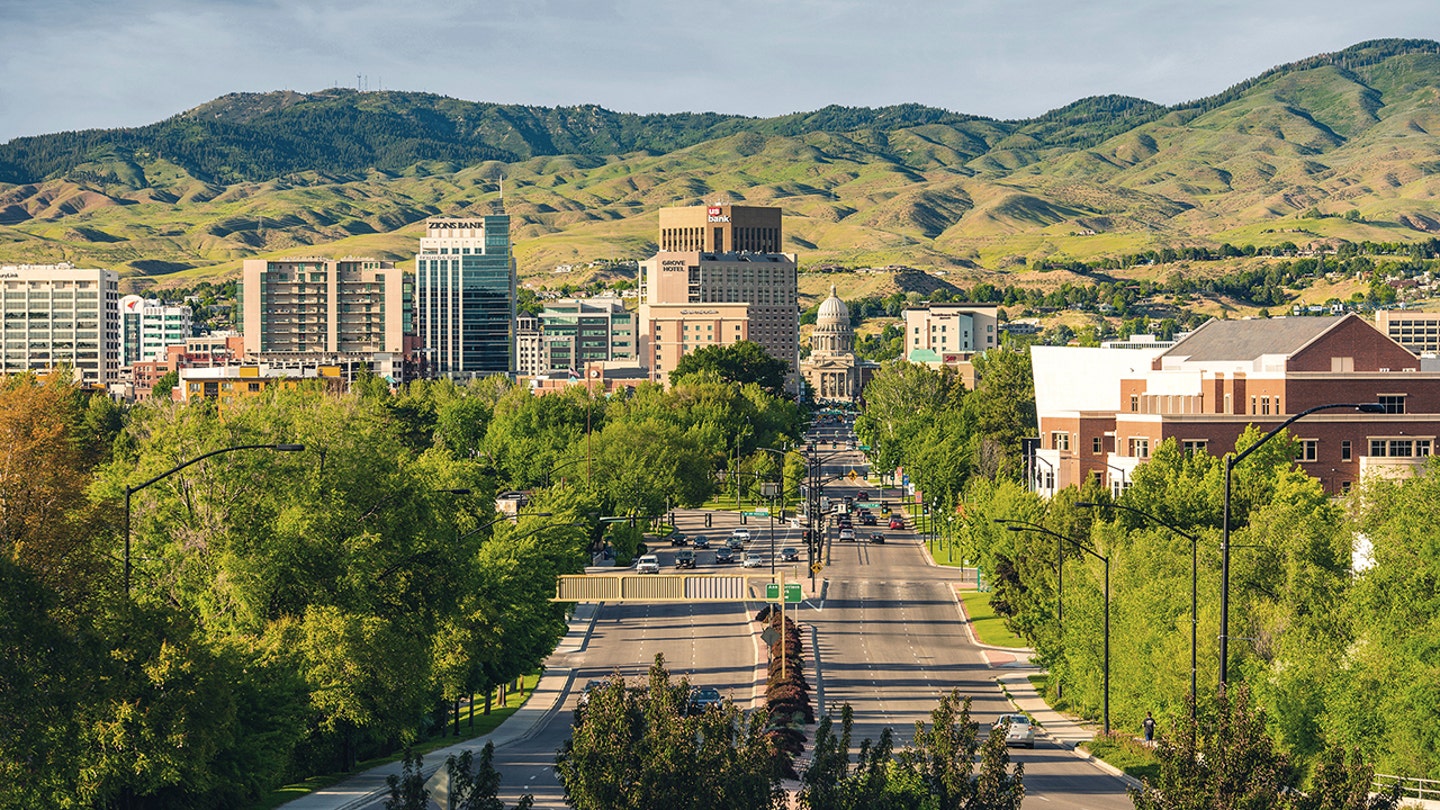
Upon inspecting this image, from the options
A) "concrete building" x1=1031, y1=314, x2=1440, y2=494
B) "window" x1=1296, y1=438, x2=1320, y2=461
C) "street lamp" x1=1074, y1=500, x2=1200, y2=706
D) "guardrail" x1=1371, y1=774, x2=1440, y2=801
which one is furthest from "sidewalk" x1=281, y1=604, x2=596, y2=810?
"window" x1=1296, y1=438, x2=1320, y2=461

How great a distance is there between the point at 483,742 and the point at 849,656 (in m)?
28.2

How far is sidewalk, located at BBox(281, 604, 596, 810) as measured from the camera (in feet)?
178

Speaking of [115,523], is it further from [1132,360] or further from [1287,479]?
[1132,360]

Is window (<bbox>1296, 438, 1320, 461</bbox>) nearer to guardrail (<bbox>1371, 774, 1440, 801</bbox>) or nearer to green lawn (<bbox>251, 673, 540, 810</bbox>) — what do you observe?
green lawn (<bbox>251, 673, 540, 810</bbox>)

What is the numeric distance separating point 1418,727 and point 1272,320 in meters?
84.1

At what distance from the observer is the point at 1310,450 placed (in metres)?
117

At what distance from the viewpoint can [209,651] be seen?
5119 centimetres

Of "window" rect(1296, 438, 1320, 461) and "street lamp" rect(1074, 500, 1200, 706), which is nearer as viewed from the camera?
"street lamp" rect(1074, 500, 1200, 706)

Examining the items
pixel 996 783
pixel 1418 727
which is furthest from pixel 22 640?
pixel 1418 727

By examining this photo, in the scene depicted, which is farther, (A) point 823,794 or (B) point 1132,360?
(B) point 1132,360

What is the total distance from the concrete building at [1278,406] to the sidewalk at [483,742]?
105ft

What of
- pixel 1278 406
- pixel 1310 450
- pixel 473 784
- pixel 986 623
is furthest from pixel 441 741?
pixel 1278 406

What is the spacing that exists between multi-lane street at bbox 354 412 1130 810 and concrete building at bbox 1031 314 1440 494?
13.6m

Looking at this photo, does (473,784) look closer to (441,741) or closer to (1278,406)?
(441,741)
